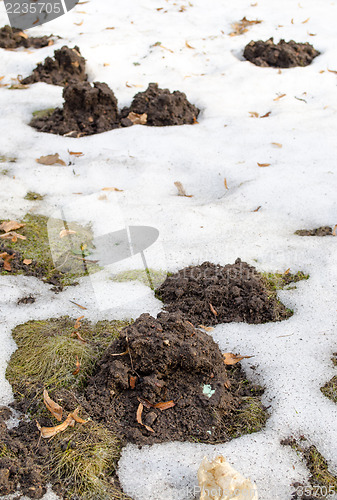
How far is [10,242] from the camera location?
364 cm

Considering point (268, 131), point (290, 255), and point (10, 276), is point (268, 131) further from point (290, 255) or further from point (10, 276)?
point (10, 276)

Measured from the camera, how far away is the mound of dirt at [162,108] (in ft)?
17.4

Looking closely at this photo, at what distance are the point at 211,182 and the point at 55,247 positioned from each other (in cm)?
171

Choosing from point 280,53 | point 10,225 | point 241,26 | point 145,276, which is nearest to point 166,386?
point 145,276

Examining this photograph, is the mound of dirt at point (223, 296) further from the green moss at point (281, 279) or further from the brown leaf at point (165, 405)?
the brown leaf at point (165, 405)

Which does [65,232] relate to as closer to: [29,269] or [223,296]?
[29,269]

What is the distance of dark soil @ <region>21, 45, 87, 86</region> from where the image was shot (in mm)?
6129

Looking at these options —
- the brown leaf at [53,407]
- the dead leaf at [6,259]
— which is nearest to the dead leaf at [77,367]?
the brown leaf at [53,407]

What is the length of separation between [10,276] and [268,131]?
3.23m

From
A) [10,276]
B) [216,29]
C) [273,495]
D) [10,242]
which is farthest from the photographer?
[216,29]

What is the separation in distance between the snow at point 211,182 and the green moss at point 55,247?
123mm

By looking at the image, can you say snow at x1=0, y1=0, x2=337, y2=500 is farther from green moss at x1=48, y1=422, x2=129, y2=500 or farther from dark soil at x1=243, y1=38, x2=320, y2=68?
dark soil at x1=243, y1=38, x2=320, y2=68

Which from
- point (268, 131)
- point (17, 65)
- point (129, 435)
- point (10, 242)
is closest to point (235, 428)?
point (129, 435)

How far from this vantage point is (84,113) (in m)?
5.34
